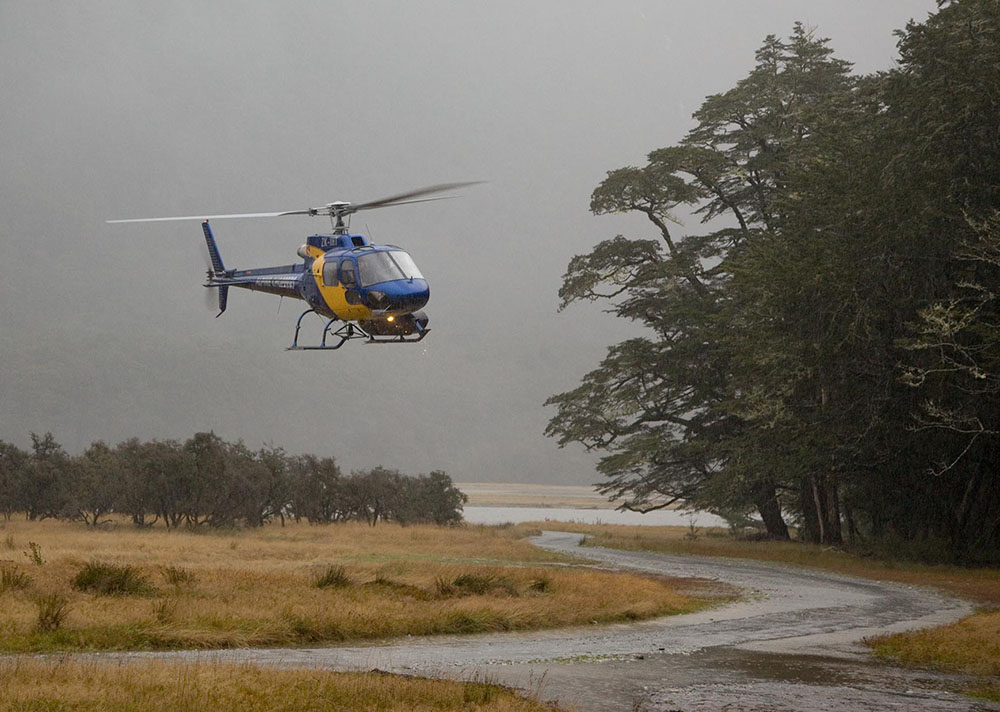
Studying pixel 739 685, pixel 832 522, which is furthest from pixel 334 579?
pixel 832 522

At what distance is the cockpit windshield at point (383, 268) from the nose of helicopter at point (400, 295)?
0.57 ft

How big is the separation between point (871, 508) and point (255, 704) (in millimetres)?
35667

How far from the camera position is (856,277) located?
32.6m

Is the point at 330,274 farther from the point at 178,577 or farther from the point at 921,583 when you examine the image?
the point at 921,583

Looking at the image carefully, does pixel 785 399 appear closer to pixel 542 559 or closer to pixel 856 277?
pixel 856 277

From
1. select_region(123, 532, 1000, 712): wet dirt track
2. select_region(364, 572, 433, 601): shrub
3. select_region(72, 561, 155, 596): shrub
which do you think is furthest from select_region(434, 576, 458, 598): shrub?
select_region(72, 561, 155, 596): shrub

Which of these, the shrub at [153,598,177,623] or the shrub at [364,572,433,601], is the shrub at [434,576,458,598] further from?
the shrub at [153,598,177,623]

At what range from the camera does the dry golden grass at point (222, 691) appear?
10.0 m

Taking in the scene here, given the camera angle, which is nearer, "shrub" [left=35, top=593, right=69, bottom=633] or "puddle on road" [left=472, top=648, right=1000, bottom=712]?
"puddle on road" [left=472, top=648, right=1000, bottom=712]

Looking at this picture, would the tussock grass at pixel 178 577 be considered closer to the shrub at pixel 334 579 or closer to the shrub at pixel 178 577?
the shrub at pixel 178 577

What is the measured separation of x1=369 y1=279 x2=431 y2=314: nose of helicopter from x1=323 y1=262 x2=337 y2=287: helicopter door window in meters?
1.33

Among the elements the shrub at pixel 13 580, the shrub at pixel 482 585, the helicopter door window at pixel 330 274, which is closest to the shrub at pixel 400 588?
the shrub at pixel 482 585

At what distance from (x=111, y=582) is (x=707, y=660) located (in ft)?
39.4

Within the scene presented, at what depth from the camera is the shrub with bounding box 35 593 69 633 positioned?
53.7 ft
